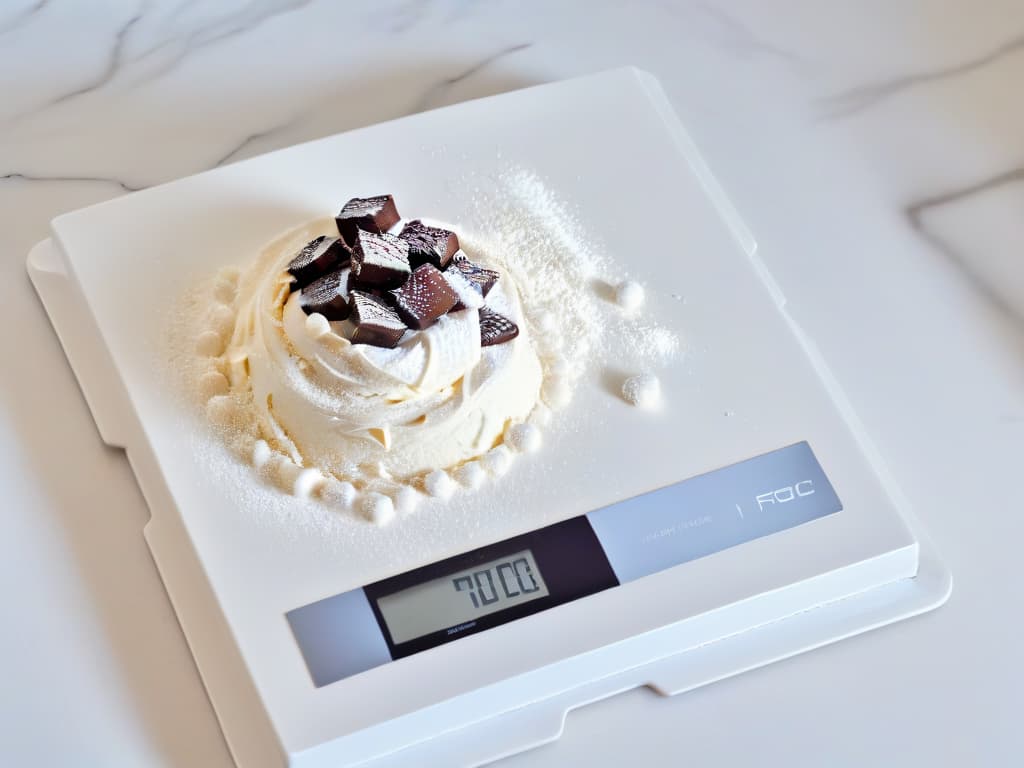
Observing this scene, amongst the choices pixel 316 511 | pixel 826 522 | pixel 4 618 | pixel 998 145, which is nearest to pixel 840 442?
pixel 826 522

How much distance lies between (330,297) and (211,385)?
0.45 feet

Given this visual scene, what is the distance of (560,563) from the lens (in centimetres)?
97

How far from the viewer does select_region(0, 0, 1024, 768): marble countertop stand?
38.2 inches

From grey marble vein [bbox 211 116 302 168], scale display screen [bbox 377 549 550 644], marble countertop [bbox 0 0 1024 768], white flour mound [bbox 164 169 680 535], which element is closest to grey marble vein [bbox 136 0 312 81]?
marble countertop [bbox 0 0 1024 768]

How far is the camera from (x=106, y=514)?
1.06 metres

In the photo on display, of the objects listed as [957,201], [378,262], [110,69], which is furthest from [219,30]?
[957,201]

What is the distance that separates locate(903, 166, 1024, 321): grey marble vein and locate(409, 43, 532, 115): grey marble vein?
17.9 inches

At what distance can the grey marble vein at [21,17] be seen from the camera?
141 cm

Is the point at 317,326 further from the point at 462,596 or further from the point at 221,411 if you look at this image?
the point at 462,596

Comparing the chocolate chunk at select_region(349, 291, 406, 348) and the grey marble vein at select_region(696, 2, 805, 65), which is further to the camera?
the grey marble vein at select_region(696, 2, 805, 65)

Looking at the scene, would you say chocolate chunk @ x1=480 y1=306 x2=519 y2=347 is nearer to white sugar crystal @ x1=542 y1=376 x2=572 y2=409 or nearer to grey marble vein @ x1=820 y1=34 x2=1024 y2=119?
white sugar crystal @ x1=542 y1=376 x2=572 y2=409

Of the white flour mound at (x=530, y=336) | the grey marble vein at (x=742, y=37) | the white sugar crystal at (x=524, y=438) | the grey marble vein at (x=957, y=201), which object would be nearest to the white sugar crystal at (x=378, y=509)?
the white flour mound at (x=530, y=336)

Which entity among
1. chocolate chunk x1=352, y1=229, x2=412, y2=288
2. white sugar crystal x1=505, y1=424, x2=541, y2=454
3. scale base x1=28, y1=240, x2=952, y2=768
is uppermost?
chocolate chunk x1=352, y1=229, x2=412, y2=288

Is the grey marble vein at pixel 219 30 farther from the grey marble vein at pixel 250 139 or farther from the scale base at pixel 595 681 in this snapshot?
the scale base at pixel 595 681
